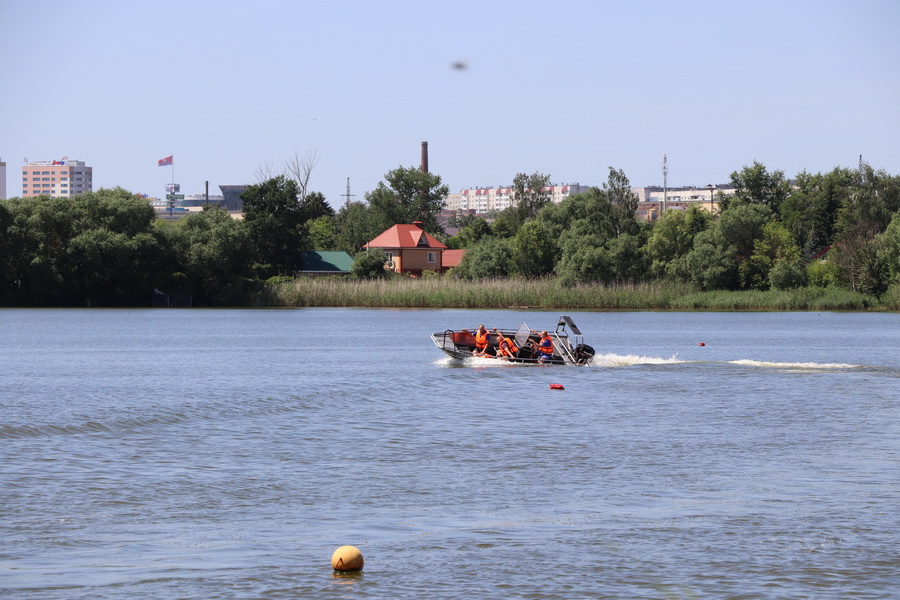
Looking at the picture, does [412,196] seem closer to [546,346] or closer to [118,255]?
[118,255]

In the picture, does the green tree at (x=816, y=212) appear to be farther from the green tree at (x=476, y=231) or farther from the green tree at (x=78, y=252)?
the green tree at (x=78, y=252)

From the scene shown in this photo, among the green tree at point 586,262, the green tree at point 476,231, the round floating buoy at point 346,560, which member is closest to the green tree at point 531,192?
the green tree at point 476,231

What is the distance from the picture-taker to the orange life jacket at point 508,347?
45.0 metres

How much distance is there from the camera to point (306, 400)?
34188 millimetres

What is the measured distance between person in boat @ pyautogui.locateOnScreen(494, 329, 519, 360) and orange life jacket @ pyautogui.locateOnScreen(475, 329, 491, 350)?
517 mm

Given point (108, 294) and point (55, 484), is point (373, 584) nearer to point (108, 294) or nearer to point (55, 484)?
point (55, 484)

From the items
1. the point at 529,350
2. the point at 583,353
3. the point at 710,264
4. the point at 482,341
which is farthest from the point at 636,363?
the point at 710,264

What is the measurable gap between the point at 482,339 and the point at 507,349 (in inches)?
42.7

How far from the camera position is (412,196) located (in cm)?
16950

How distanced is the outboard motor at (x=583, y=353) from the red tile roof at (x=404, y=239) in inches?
3924

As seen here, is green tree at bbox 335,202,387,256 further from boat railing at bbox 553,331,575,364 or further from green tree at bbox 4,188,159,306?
boat railing at bbox 553,331,575,364

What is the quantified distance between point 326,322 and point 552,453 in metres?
65.6

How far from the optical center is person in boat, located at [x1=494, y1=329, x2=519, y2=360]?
45.0 metres

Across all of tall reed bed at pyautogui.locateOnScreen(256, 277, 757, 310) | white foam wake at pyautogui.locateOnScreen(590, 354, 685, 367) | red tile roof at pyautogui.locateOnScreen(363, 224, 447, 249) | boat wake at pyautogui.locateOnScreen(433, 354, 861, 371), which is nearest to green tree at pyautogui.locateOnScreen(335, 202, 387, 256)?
red tile roof at pyautogui.locateOnScreen(363, 224, 447, 249)
